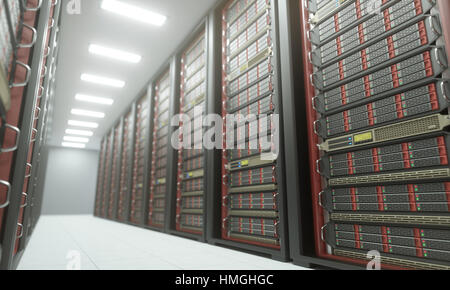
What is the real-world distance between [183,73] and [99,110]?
490 cm

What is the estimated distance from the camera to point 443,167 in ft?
5.22

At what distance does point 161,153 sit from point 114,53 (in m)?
2.12

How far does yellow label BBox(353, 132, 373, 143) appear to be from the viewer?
194 cm

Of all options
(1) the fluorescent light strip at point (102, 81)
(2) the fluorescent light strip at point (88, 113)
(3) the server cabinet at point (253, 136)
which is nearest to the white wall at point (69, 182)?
(2) the fluorescent light strip at point (88, 113)

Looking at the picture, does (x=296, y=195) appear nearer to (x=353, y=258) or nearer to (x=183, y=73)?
(x=353, y=258)

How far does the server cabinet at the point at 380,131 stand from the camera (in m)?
1.64

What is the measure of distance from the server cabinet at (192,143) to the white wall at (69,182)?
Answer: 11.4 meters

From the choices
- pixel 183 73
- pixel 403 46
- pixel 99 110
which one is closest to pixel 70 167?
pixel 99 110

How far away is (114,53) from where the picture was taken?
5500 mm

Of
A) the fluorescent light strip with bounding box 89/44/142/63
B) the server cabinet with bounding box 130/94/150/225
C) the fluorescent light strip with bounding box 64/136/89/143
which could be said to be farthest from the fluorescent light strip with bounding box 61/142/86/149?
the fluorescent light strip with bounding box 89/44/142/63

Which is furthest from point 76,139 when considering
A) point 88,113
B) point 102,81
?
point 102,81

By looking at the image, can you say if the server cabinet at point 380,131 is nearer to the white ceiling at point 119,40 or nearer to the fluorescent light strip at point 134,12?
the white ceiling at point 119,40

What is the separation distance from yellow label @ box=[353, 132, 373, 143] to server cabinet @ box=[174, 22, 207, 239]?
211 centimetres

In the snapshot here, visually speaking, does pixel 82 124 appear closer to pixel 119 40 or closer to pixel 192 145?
pixel 119 40
